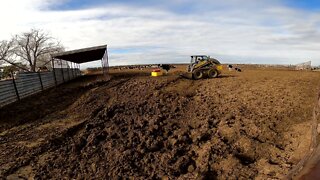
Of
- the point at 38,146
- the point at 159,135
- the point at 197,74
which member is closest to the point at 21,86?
the point at 38,146

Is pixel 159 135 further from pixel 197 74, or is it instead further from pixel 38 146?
pixel 197 74

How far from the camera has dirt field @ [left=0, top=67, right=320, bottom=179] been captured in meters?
7.49

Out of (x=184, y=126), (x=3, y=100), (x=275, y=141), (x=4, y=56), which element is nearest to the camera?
(x=275, y=141)

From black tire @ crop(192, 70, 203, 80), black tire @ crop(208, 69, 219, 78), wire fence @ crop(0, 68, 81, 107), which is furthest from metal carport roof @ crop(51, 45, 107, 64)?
black tire @ crop(208, 69, 219, 78)

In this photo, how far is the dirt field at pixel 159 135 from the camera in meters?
7.49

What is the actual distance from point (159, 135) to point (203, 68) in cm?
1185

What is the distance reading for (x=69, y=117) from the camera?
36.9 ft

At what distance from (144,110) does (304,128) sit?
578cm

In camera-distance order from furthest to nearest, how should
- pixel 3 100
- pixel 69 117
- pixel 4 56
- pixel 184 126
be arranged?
pixel 4 56
pixel 3 100
pixel 69 117
pixel 184 126

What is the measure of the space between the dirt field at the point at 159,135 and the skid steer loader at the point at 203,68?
5744 millimetres

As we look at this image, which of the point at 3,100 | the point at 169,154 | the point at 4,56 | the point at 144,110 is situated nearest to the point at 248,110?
the point at 144,110

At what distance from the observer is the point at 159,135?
9609 millimetres

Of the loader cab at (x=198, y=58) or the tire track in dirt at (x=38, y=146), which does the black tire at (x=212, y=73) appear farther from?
the tire track in dirt at (x=38, y=146)

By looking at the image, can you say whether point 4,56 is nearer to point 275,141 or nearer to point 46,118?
point 46,118
